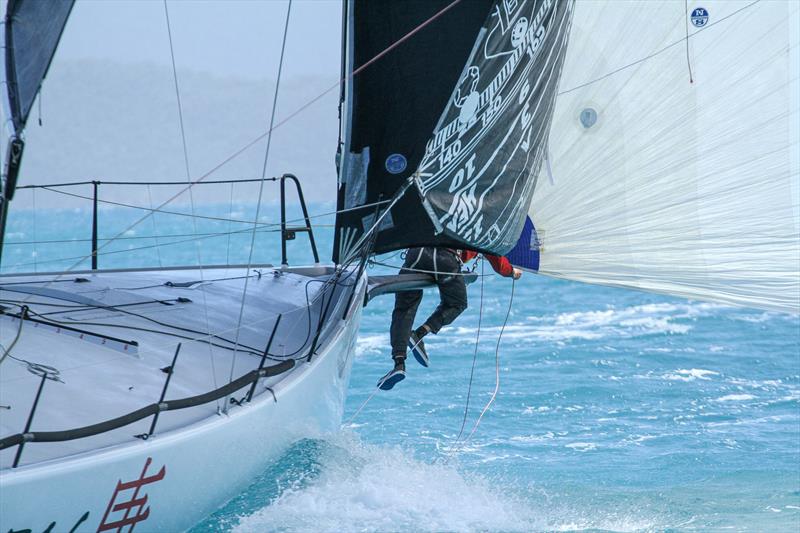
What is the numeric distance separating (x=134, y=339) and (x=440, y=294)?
4.97ft

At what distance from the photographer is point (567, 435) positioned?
7.48m

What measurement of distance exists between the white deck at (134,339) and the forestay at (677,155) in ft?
4.51

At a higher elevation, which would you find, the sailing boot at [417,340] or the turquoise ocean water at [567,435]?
the sailing boot at [417,340]

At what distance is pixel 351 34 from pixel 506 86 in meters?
0.77

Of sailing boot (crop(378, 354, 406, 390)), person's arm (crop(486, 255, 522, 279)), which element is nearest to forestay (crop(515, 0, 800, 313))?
person's arm (crop(486, 255, 522, 279))

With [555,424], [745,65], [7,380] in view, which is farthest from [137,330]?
[555,424]

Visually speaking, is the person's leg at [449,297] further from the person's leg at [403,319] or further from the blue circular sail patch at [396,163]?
the blue circular sail patch at [396,163]

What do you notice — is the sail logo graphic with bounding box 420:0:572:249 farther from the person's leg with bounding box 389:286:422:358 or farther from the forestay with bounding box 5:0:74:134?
the forestay with bounding box 5:0:74:134

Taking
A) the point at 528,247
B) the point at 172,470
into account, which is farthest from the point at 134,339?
the point at 528,247

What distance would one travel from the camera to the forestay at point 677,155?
17.7 feet

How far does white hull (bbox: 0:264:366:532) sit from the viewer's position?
3.02 m

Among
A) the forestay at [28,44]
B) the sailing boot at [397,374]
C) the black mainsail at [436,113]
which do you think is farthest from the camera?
the sailing boot at [397,374]

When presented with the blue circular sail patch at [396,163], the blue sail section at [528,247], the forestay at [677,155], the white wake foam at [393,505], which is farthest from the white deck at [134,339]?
the forestay at [677,155]

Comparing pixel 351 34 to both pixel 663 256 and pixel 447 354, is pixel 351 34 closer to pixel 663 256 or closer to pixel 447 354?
pixel 663 256
